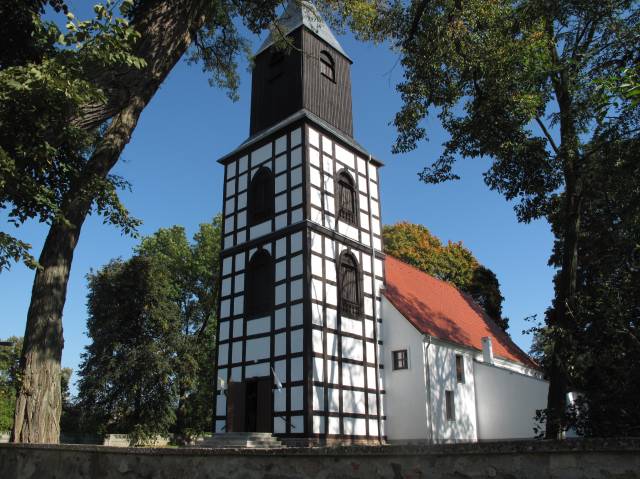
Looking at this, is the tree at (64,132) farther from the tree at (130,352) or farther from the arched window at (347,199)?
the tree at (130,352)

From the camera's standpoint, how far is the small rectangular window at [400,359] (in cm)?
1873

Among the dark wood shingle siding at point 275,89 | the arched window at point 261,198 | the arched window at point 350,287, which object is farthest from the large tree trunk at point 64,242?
the dark wood shingle siding at point 275,89

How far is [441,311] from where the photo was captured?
23.4 metres

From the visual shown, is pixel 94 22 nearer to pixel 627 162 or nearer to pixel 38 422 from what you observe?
pixel 38 422

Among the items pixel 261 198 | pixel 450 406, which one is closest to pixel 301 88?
pixel 261 198

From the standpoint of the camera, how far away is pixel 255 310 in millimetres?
18469

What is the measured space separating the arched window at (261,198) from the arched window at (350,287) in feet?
10.1

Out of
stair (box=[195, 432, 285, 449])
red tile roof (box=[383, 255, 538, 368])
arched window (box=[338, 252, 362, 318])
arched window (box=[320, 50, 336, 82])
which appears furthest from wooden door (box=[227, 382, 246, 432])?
arched window (box=[320, 50, 336, 82])

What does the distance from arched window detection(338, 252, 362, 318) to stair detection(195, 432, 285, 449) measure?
4559 millimetres

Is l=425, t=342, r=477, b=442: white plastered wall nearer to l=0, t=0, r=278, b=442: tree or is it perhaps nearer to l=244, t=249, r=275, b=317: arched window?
l=244, t=249, r=275, b=317: arched window

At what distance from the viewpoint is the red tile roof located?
20.4 meters

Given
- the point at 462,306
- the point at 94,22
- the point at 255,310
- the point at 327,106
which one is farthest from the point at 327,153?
the point at 94,22

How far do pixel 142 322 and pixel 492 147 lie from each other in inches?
740

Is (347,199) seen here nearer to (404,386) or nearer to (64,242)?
(404,386)
